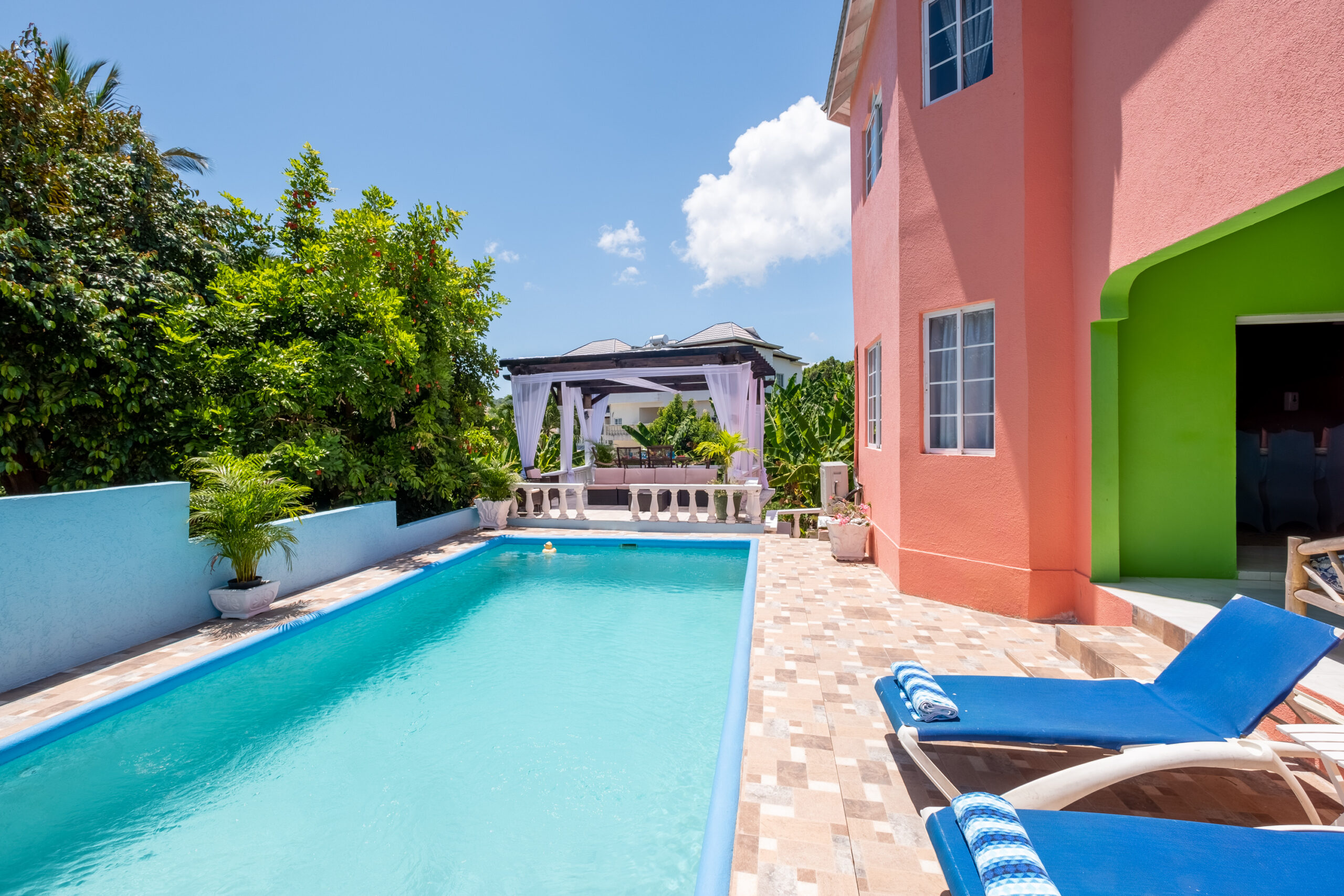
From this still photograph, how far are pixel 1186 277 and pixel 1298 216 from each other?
107 centimetres

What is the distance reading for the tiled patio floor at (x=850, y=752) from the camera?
2.69 metres

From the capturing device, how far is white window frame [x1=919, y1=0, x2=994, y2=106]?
6453 millimetres

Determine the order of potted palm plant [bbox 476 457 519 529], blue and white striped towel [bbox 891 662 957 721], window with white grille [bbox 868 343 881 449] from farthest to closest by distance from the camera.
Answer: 1. potted palm plant [bbox 476 457 519 529]
2. window with white grille [bbox 868 343 881 449]
3. blue and white striped towel [bbox 891 662 957 721]

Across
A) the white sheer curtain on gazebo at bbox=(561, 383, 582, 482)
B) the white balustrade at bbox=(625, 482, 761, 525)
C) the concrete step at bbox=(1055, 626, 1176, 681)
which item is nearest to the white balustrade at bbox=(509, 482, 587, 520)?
the white balustrade at bbox=(625, 482, 761, 525)

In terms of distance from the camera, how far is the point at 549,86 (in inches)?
527

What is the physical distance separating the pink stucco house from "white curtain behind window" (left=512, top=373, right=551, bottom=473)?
9.98 meters

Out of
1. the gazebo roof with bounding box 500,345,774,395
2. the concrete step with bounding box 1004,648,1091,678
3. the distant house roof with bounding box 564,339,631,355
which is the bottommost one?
the concrete step with bounding box 1004,648,1091,678

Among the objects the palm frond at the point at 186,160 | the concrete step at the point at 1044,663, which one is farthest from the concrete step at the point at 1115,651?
the palm frond at the point at 186,160

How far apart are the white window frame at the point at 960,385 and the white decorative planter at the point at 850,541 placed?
2189mm

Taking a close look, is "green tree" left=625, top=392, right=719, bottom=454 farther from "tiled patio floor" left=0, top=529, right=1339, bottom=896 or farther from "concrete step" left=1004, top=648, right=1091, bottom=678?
"concrete step" left=1004, top=648, right=1091, bottom=678

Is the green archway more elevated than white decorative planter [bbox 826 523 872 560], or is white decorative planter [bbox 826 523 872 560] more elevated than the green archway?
the green archway

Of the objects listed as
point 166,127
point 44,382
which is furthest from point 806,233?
point 166,127

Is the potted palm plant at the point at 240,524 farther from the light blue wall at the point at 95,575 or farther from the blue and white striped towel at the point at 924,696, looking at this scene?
the blue and white striped towel at the point at 924,696

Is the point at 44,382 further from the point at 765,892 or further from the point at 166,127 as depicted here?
the point at 166,127
